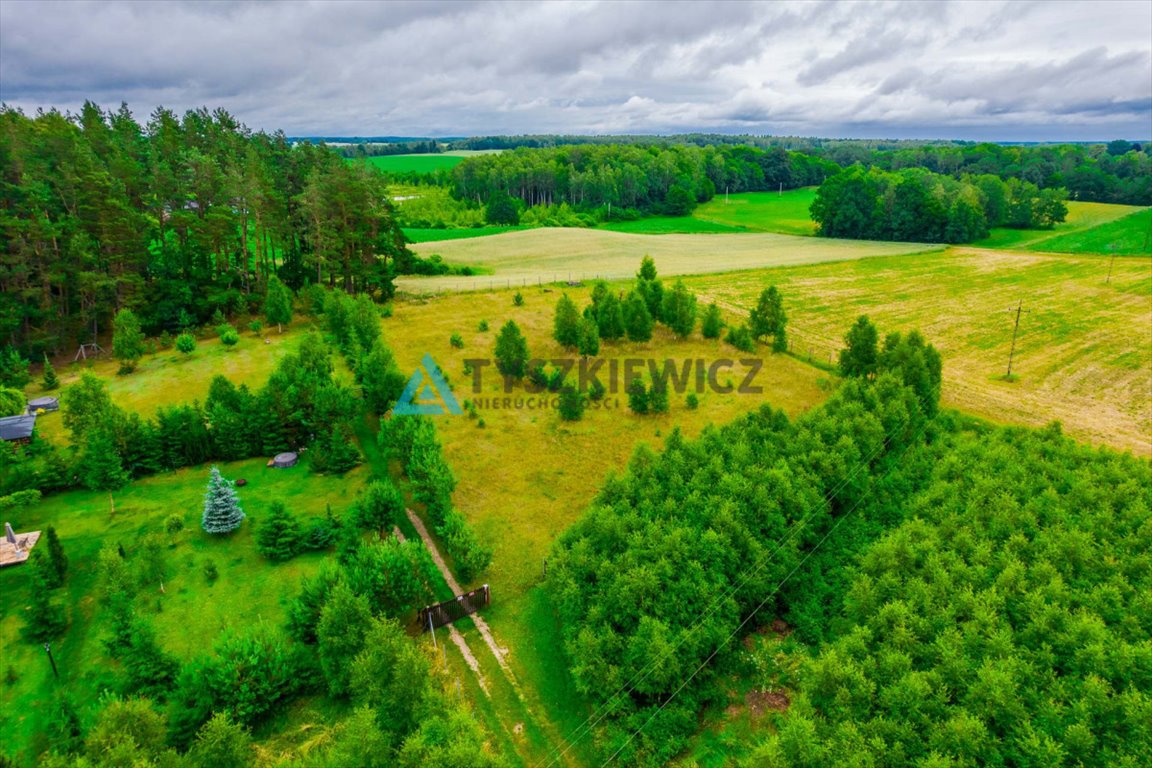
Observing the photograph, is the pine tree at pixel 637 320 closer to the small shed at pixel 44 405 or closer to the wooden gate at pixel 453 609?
the wooden gate at pixel 453 609

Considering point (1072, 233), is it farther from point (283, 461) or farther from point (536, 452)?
point (283, 461)

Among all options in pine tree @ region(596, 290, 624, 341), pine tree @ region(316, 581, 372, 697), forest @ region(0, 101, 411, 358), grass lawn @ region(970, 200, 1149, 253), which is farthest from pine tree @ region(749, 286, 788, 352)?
grass lawn @ region(970, 200, 1149, 253)

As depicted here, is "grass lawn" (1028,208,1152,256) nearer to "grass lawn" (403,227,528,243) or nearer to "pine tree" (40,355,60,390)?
"grass lawn" (403,227,528,243)

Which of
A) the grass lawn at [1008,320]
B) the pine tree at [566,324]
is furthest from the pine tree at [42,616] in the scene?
the grass lawn at [1008,320]

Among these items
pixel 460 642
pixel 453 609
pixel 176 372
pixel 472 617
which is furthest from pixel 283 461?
pixel 176 372

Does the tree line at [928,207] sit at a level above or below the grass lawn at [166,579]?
above

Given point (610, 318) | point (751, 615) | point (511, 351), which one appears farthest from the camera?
point (610, 318)

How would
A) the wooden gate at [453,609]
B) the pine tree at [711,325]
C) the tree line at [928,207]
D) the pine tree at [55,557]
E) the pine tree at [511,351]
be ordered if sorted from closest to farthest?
the wooden gate at [453,609]
the pine tree at [55,557]
the pine tree at [511,351]
the pine tree at [711,325]
the tree line at [928,207]
